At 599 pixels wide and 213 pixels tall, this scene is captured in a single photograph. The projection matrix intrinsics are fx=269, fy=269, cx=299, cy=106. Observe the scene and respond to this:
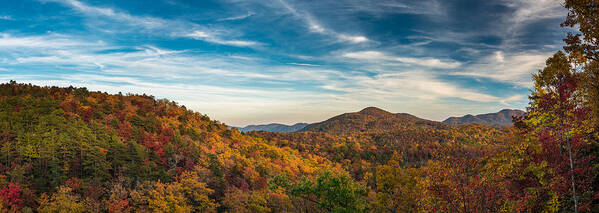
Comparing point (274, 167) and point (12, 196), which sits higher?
point (12, 196)

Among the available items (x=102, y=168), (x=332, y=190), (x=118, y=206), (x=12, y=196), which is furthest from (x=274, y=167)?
(x=332, y=190)

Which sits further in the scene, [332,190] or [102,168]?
[102,168]

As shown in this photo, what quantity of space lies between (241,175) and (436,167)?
180 feet

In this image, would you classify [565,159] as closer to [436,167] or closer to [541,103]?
[541,103]

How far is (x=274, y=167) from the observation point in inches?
2739

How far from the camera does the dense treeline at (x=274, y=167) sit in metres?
9.44

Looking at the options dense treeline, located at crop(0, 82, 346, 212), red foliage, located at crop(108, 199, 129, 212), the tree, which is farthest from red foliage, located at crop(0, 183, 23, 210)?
the tree

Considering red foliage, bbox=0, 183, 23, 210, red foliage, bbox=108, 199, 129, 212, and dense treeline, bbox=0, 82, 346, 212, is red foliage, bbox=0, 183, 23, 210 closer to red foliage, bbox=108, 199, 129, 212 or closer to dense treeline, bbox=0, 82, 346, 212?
dense treeline, bbox=0, 82, 346, 212

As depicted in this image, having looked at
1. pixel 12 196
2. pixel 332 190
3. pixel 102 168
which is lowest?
pixel 12 196

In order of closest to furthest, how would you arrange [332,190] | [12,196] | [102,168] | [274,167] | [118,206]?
[332,190] → [12,196] → [118,206] → [102,168] → [274,167]

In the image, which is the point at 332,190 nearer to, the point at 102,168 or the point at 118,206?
the point at 118,206

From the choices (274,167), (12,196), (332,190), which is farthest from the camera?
(274,167)

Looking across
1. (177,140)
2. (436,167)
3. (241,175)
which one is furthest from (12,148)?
(436,167)

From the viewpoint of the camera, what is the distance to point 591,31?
9305 millimetres
